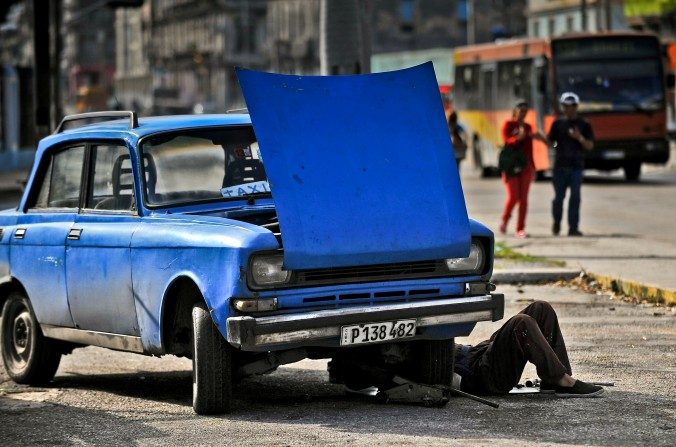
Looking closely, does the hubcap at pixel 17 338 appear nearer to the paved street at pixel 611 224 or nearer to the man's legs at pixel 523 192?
the paved street at pixel 611 224

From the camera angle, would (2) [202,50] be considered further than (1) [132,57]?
No

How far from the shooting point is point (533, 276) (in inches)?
633

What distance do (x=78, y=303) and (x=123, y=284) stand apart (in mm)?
640

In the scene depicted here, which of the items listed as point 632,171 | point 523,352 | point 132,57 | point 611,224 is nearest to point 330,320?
point 523,352

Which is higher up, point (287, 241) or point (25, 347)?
point (287, 241)

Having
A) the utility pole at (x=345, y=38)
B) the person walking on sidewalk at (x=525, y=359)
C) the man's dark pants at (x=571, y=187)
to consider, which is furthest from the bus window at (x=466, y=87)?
the person walking on sidewalk at (x=525, y=359)

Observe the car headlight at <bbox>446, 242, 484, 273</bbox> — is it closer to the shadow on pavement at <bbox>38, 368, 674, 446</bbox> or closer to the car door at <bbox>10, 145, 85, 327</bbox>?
the shadow on pavement at <bbox>38, 368, 674, 446</bbox>

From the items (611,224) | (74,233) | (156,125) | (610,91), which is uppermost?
(610,91)

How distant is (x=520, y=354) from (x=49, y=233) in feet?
10.4

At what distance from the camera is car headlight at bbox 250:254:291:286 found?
820 cm

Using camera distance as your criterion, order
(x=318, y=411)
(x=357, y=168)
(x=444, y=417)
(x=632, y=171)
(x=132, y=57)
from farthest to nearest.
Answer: (x=132, y=57), (x=632, y=171), (x=318, y=411), (x=357, y=168), (x=444, y=417)

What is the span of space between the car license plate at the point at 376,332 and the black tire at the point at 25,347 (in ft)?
9.39

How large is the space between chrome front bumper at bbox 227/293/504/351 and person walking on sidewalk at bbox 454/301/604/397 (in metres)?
0.25

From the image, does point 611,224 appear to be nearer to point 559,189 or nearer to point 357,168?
point 559,189
